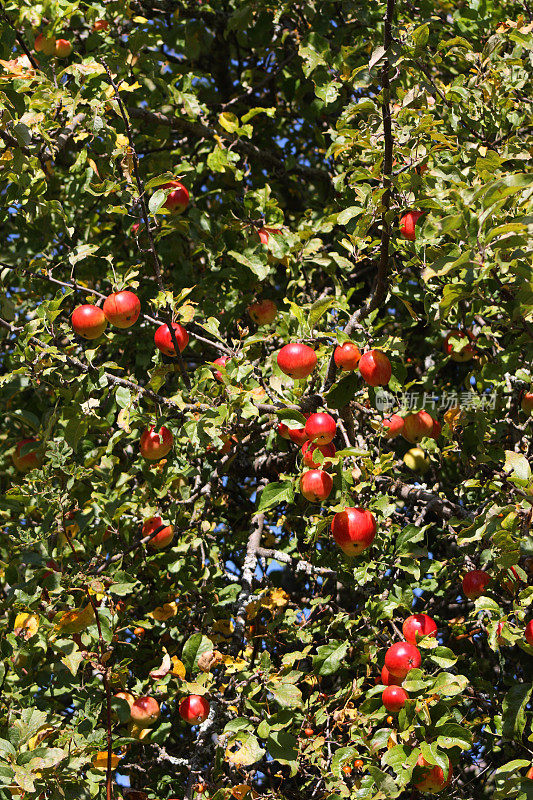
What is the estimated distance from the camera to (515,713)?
198 centimetres

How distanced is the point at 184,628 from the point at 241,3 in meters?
2.67

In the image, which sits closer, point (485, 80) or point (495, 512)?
point (495, 512)

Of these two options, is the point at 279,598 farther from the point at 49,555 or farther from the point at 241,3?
the point at 241,3

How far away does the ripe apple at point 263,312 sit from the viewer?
3.12m

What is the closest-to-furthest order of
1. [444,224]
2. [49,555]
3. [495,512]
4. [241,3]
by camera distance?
[444,224]
[495,512]
[49,555]
[241,3]

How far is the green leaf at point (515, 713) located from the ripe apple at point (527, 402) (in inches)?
39.8

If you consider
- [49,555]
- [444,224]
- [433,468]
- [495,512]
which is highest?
[444,224]

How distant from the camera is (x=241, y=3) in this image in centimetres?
332

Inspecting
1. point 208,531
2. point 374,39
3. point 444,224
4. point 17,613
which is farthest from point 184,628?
point 374,39

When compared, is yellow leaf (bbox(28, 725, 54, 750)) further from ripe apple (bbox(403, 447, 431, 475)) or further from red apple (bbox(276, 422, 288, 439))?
ripe apple (bbox(403, 447, 431, 475))

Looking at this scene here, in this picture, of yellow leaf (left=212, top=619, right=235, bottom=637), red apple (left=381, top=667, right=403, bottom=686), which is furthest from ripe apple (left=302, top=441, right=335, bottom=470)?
yellow leaf (left=212, top=619, right=235, bottom=637)

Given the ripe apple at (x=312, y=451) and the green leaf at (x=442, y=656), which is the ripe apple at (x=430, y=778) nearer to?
the green leaf at (x=442, y=656)

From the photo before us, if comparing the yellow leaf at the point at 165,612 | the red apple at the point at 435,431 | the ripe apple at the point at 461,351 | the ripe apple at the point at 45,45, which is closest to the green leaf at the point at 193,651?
the yellow leaf at the point at 165,612

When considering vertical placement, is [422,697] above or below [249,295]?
below
